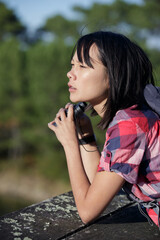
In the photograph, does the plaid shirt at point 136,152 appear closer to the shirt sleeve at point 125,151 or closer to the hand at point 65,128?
the shirt sleeve at point 125,151

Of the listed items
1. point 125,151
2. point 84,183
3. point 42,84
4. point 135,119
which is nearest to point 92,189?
point 84,183

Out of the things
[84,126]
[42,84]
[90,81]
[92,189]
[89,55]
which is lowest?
[92,189]

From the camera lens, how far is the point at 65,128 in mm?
1479

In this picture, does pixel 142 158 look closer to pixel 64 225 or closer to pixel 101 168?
pixel 101 168

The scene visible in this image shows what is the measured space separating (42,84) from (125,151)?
1542 cm

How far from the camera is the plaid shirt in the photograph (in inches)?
48.4

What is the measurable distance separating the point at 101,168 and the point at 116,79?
35 cm

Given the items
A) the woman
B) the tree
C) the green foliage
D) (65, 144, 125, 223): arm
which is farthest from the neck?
the tree

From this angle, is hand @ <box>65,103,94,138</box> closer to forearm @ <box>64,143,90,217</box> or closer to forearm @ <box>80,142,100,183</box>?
forearm @ <box>80,142,100,183</box>

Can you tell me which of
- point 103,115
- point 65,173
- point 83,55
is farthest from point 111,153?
point 65,173

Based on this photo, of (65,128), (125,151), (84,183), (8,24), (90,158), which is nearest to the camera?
(125,151)

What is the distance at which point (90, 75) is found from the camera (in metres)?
1.43

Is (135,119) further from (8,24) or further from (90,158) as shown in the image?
(8,24)

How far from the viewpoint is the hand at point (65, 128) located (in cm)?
146
